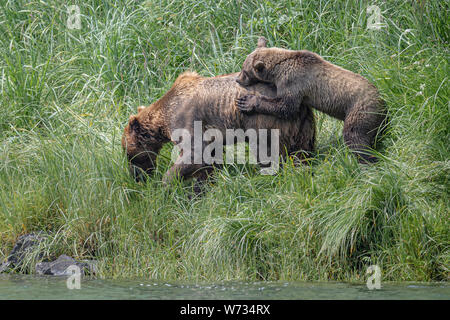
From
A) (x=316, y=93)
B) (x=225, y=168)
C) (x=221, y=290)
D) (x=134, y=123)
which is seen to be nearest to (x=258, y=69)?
(x=316, y=93)

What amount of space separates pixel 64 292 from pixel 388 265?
2659mm

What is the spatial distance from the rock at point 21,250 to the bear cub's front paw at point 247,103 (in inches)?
94.0

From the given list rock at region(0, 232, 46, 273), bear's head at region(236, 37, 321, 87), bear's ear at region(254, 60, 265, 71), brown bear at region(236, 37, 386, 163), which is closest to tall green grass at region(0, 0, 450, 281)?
rock at region(0, 232, 46, 273)

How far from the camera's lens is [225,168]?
7473 mm

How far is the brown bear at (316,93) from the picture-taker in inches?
282

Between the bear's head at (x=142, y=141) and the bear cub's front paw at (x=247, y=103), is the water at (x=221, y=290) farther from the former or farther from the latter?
the bear cub's front paw at (x=247, y=103)

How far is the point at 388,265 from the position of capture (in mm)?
6070

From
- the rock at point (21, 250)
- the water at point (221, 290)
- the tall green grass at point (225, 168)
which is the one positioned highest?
the tall green grass at point (225, 168)

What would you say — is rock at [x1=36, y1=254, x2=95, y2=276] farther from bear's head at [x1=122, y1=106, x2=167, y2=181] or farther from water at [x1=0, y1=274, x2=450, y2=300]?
bear's head at [x1=122, y1=106, x2=167, y2=181]

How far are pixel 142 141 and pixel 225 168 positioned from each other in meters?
1.12

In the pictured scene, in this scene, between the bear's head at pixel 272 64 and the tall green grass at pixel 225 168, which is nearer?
the tall green grass at pixel 225 168

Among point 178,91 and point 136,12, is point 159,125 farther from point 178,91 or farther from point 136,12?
point 136,12

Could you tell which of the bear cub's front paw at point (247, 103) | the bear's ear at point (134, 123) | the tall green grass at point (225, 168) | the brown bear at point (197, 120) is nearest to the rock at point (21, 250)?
the tall green grass at point (225, 168)

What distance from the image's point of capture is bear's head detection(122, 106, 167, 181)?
26.3ft
